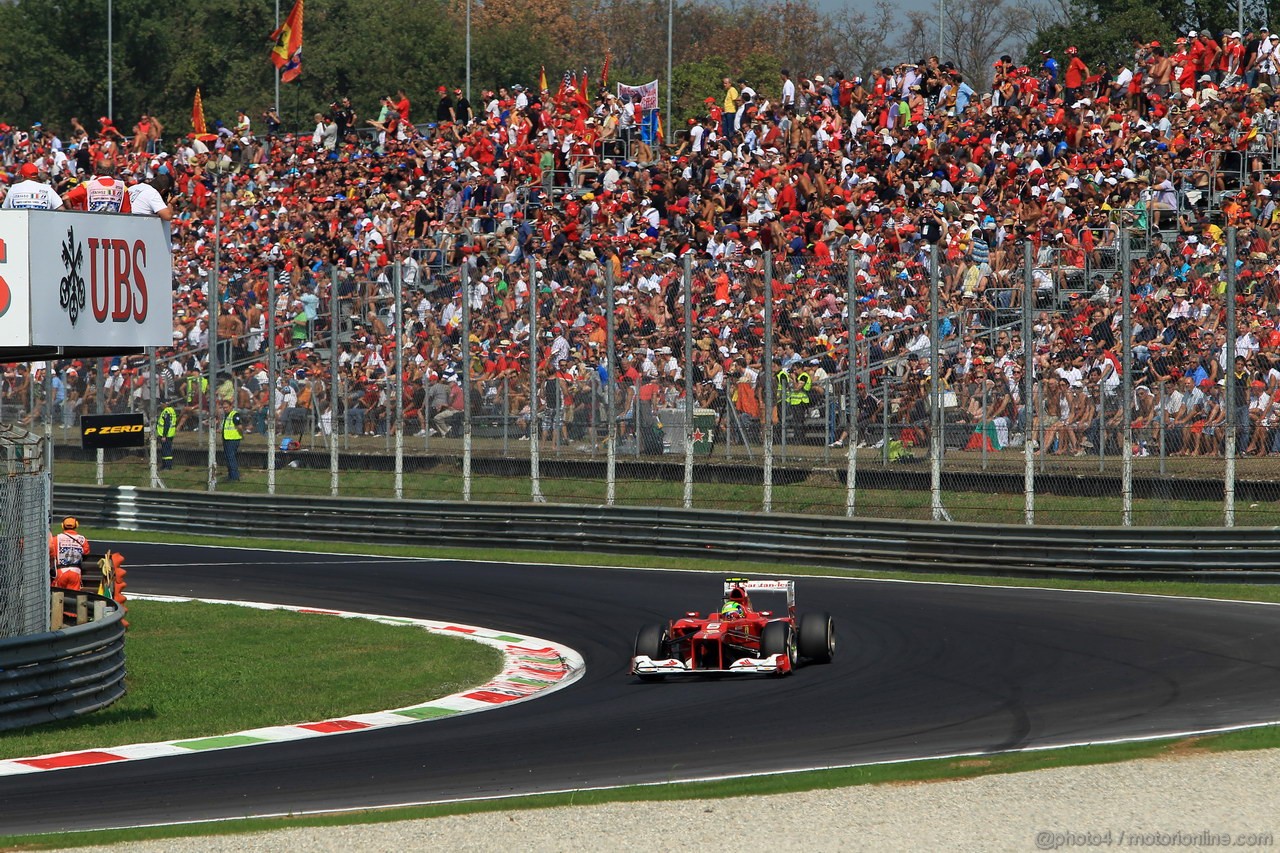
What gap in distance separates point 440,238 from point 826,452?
8827mm

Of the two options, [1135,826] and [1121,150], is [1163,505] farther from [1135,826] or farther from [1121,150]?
[1135,826]

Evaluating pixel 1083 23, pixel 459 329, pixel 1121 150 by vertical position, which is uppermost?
pixel 1083 23

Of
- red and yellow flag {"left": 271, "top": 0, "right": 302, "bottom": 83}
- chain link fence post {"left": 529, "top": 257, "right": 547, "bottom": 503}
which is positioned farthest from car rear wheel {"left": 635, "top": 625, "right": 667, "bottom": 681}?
red and yellow flag {"left": 271, "top": 0, "right": 302, "bottom": 83}

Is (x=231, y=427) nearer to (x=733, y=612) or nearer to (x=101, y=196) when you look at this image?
(x=733, y=612)

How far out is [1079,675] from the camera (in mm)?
13789

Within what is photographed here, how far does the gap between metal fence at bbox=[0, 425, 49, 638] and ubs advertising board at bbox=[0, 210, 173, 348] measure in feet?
5.85

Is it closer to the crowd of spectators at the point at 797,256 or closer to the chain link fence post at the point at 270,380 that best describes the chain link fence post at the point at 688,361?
the crowd of spectators at the point at 797,256

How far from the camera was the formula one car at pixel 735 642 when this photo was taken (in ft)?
46.6

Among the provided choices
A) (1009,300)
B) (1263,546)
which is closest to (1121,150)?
(1009,300)

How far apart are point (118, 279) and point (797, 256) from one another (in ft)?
53.4

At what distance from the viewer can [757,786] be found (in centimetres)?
987

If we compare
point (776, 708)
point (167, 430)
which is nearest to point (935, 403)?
point (776, 708)

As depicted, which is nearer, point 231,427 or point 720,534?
point 720,534

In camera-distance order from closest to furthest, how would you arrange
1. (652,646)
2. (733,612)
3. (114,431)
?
(652,646) → (733,612) → (114,431)
